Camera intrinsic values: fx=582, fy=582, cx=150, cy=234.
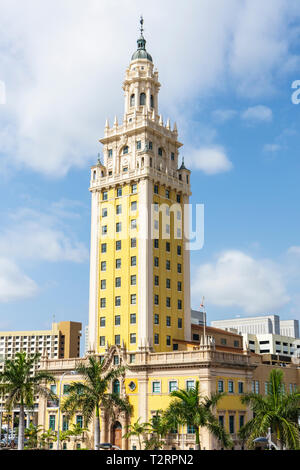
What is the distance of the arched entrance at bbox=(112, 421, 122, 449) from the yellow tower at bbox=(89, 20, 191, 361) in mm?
10596

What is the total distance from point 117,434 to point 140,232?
29.9 m

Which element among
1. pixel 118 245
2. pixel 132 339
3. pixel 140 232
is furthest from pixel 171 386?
pixel 118 245

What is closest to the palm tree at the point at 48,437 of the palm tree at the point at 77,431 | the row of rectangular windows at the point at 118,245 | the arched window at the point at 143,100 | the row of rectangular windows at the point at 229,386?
the palm tree at the point at 77,431

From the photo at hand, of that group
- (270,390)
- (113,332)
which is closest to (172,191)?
(113,332)

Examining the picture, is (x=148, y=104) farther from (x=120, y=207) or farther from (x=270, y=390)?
(x=270, y=390)

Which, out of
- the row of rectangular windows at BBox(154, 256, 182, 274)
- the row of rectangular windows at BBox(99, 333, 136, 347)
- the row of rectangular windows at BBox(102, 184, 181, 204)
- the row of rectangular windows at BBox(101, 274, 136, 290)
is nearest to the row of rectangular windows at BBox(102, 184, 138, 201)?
the row of rectangular windows at BBox(102, 184, 181, 204)

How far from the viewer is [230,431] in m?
76.5

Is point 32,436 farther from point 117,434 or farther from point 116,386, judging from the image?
point 116,386

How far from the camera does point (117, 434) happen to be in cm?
8156

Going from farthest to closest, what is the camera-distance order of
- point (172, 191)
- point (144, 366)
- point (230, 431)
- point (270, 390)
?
point (172, 191), point (144, 366), point (230, 431), point (270, 390)

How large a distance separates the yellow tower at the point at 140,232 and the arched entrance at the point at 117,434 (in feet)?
34.8

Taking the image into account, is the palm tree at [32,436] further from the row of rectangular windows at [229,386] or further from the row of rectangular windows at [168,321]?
the row of rectangular windows at [229,386]

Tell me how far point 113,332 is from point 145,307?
7294 millimetres

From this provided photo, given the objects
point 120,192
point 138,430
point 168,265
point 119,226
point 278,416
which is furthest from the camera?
point 120,192
